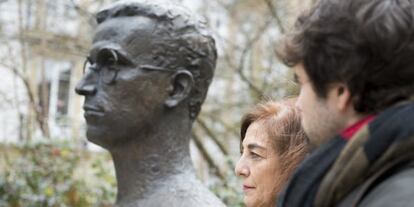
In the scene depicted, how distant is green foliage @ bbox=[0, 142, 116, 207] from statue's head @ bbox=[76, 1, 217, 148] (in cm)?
408

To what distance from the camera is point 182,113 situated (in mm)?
3773

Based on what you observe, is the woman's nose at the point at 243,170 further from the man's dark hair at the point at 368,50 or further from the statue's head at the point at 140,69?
the man's dark hair at the point at 368,50

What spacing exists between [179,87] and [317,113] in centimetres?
205

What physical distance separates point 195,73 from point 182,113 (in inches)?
7.8

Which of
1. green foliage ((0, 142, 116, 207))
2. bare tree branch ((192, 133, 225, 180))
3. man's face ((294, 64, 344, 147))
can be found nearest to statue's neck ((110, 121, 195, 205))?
man's face ((294, 64, 344, 147))

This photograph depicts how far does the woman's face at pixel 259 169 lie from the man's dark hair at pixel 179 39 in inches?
32.7

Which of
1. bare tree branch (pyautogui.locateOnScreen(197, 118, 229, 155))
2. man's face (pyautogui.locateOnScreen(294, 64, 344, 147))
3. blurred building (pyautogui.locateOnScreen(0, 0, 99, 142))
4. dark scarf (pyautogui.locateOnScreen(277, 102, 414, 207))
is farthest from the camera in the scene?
bare tree branch (pyautogui.locateOnScreen(197, 118, 229, 155))

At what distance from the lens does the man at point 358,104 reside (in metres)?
1.58

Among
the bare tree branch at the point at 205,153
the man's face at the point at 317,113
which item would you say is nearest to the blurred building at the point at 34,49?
the bare tree branch at the point at 205,153

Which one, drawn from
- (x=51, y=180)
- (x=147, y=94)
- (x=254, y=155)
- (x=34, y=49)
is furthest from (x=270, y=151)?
(x=34, y=49)

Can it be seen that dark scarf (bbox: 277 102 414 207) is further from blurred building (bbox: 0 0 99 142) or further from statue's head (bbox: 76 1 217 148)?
blurred building (bbox: 0 0 99 142)

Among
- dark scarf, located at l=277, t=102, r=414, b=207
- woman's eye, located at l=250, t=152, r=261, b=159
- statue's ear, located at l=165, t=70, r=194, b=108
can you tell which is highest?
dark scarf, located at l=277, t=102, r=414, b=207

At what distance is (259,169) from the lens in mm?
2879

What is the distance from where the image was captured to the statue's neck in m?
3.69
